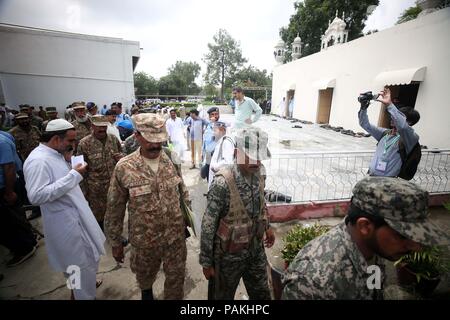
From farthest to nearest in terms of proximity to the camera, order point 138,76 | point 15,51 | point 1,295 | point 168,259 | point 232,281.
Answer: point 138,76 < point 15,51 < point 1,295 < point 168,259 < point 232,281

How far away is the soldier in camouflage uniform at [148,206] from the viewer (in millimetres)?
2010

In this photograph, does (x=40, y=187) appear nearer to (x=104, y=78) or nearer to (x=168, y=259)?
(x=168, y=259)

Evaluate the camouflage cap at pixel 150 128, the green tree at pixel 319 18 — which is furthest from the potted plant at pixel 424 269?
the green tree at pixel 319 18

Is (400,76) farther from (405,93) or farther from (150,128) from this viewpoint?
(150,128)

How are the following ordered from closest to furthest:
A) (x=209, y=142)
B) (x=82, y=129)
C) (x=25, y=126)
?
(x=82, y=129) < (x=209, y=142) < (x=25, y=126)

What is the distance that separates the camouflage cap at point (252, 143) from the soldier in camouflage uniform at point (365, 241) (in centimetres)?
82

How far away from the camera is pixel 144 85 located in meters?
55.0

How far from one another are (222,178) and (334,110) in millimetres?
16150

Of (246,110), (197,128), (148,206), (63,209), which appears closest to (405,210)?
(148,206)

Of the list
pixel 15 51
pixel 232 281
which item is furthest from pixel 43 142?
pixel 15 51

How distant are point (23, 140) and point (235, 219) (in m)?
5.16

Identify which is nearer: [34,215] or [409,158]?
[409,158]

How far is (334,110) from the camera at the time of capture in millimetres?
15766

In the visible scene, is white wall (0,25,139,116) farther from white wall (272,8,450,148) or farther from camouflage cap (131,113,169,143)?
camouflage cap (131,113,169,143)
